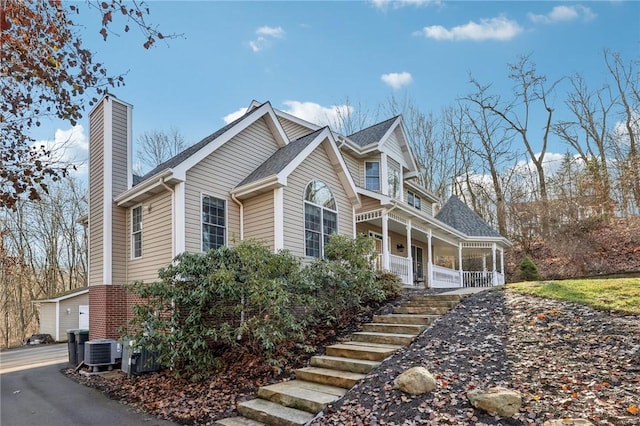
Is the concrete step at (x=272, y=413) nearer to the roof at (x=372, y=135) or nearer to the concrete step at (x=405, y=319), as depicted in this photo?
the concrete step at (x=405, y=319)

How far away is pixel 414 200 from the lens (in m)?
21.4

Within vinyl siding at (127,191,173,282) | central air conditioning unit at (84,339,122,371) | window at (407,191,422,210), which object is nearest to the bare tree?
window at (407,191,422,210)

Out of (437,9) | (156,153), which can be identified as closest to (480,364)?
(437,9)

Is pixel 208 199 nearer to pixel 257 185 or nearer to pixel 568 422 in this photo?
pixel 257 185

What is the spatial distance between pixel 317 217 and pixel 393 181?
7316 millimetres

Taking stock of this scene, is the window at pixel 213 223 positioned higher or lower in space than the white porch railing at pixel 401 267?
higher

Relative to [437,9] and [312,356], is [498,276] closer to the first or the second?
[437,9]

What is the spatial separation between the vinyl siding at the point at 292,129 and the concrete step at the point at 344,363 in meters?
9.13

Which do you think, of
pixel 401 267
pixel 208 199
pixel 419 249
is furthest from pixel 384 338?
pixel 419 249

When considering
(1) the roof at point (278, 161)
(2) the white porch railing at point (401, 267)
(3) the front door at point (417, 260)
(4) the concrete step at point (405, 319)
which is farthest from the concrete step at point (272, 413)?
(3) the front door at point (417, 260)

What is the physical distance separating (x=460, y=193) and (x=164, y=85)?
85.2 feet

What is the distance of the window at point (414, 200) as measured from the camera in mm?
20653

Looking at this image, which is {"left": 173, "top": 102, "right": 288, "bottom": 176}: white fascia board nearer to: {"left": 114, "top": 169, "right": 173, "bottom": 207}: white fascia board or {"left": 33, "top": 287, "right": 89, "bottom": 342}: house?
{"left": 114, "top": 169, "right": 173, "bottom": 207}: white fascia board

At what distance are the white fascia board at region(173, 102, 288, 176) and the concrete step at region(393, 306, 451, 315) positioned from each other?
600cm
